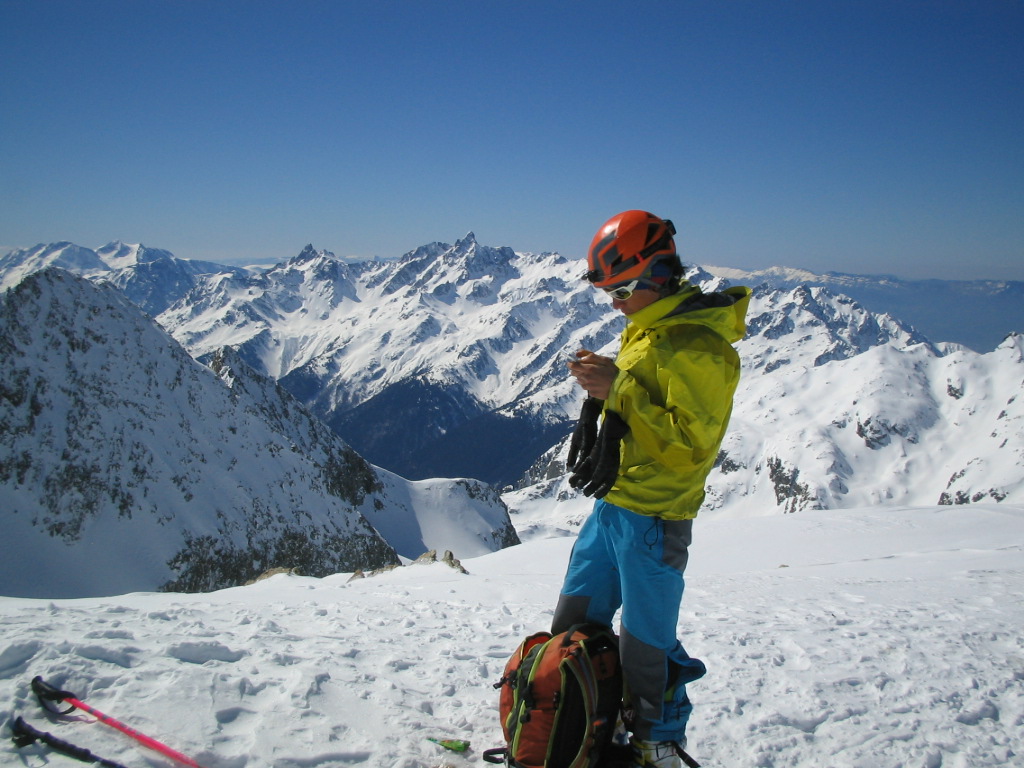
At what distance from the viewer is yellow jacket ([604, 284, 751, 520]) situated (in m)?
3.51

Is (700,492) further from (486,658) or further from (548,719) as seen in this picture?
(486,658)

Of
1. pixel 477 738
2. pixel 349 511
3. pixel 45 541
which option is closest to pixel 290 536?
pixel 349 511

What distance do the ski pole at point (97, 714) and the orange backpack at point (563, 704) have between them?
2.03m

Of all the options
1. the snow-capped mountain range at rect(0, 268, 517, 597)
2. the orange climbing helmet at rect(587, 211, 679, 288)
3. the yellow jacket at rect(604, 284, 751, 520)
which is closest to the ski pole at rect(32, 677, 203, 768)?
the yellow jacket at rect(604, 284, 751, 520)

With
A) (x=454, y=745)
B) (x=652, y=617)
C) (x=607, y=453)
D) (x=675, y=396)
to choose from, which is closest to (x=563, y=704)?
(x=652, y=617)

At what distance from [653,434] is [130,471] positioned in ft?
181

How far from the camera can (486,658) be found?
6105mm

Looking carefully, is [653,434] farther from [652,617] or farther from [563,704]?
[563,704]

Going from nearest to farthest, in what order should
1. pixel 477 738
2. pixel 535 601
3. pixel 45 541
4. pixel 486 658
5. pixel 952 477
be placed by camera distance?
pixel 477 738, pixel 486 658, pixel 535 601, pixel 45 541, pixel 952 477

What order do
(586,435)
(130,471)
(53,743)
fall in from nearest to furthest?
1. (53,743)
2. (586,435)
3. (130,471)

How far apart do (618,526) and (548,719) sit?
4.39 feet

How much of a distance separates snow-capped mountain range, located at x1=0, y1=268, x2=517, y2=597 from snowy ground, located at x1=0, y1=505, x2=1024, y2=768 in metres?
42.6

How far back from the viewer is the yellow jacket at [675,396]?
351 cm

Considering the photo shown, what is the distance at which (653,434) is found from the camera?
3.57 m
